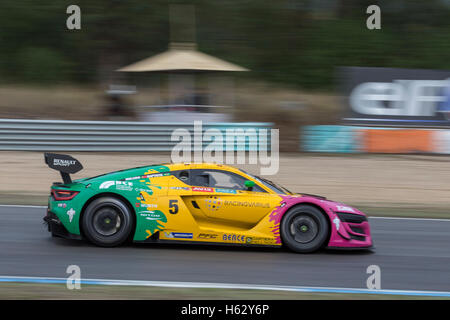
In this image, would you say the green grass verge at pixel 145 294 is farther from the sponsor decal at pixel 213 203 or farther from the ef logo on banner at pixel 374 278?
the sponsor decal at pixel 213 203

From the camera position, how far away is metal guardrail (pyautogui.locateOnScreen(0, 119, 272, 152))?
54.6 feet

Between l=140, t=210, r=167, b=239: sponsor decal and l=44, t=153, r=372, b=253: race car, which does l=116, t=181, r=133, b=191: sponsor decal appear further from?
l=140, t=210, r=167, b=239: sponsor decal

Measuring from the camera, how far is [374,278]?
652 cm

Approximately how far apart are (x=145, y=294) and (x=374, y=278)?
98.4 inches

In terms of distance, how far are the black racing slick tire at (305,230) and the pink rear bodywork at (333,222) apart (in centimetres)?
6

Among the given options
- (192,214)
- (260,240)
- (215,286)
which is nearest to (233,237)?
(260,240)

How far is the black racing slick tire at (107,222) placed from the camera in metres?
7.32

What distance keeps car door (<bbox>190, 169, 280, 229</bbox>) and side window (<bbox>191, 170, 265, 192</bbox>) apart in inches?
0.6

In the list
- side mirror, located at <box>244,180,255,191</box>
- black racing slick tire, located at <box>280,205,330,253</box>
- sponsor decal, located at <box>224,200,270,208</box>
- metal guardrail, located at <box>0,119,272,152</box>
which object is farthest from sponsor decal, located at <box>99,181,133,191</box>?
metal guardrail, located at <box>0,119,272,152</box>

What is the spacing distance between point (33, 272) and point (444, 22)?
2528 cm

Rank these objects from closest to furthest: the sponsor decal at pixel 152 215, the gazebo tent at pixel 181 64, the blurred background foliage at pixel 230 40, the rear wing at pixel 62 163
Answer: the sponsor decal at pixel 152 215
the rear wing at pixel 62 163
the gazebo tent at pixel 181 64
the blurred background foliage at pixel 230 40

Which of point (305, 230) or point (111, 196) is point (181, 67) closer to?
point (111, 196)

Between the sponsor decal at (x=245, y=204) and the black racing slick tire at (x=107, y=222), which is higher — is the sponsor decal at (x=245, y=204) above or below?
above

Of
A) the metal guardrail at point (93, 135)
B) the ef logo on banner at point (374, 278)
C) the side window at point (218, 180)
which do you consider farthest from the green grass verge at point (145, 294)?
the metal guardrail at point (93, 135)
